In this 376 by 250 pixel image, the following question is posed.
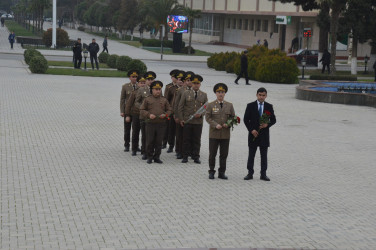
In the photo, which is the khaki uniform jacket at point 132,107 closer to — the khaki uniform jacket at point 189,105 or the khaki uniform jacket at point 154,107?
the khaki uniform jacket at point 154,107

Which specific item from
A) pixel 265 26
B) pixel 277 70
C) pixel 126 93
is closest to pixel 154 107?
pixel 126 93

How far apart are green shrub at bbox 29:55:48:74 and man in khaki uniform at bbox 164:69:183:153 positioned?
1795 centimetres

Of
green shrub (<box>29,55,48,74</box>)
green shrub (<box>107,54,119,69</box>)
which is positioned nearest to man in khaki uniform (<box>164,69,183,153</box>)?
green shrub (<box>29,55,48,74</box>)

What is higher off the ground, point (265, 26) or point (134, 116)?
point (265, 26)

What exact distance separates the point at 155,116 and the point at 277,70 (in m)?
21.4

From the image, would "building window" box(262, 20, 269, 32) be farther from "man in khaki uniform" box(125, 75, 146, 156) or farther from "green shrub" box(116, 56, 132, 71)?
"man in khaki uniform" box(125, 75, 146, 156)

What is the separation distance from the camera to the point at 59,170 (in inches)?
488

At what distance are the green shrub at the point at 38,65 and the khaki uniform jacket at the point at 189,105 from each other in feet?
63.4

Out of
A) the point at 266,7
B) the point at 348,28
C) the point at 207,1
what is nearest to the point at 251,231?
the point at 348,28

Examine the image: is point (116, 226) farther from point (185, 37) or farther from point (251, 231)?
point (185, 37)

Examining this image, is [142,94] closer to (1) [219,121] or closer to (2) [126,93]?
(2) [126,93]

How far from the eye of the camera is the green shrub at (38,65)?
31516mm

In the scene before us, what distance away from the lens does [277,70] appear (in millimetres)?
33875

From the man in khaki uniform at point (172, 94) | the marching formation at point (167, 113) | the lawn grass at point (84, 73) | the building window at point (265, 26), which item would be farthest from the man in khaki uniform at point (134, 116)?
the building window at point (265, 26)
